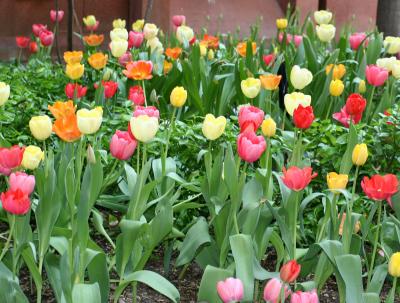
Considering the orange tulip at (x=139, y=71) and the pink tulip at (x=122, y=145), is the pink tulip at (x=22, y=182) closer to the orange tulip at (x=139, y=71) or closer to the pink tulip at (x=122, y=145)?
the pink tulip at (x=122, y=145)

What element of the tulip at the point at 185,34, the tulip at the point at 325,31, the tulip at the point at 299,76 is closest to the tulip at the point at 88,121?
the tulip at the point at 299,76

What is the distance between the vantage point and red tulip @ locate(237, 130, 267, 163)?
2693mm

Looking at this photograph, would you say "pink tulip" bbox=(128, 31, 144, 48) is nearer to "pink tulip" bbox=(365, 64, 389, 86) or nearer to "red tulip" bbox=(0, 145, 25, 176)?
"pink tulip" bbox=(365, 64, 389, 86)

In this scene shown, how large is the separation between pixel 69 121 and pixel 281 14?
6.22 m

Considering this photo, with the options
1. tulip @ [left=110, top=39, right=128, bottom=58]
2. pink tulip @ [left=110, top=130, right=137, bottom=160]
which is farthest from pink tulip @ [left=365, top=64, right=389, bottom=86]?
pink tulip @ [left=110, top=130, right=137, bottom=160]

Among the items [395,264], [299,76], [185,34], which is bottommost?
[395,264]

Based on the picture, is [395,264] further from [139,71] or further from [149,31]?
[149,31]

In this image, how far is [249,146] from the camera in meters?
2.69

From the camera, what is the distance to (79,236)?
2619mm

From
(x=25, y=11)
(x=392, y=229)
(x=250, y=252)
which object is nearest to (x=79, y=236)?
(x=250, y=252)

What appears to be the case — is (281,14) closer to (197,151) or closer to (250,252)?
(197,151)

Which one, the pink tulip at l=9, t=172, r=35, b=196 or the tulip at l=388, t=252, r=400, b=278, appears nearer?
the tulip at l=388, t=252, r=400, b=278

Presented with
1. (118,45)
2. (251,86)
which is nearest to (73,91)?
(118,45)

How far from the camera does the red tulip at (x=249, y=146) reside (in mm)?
2693
